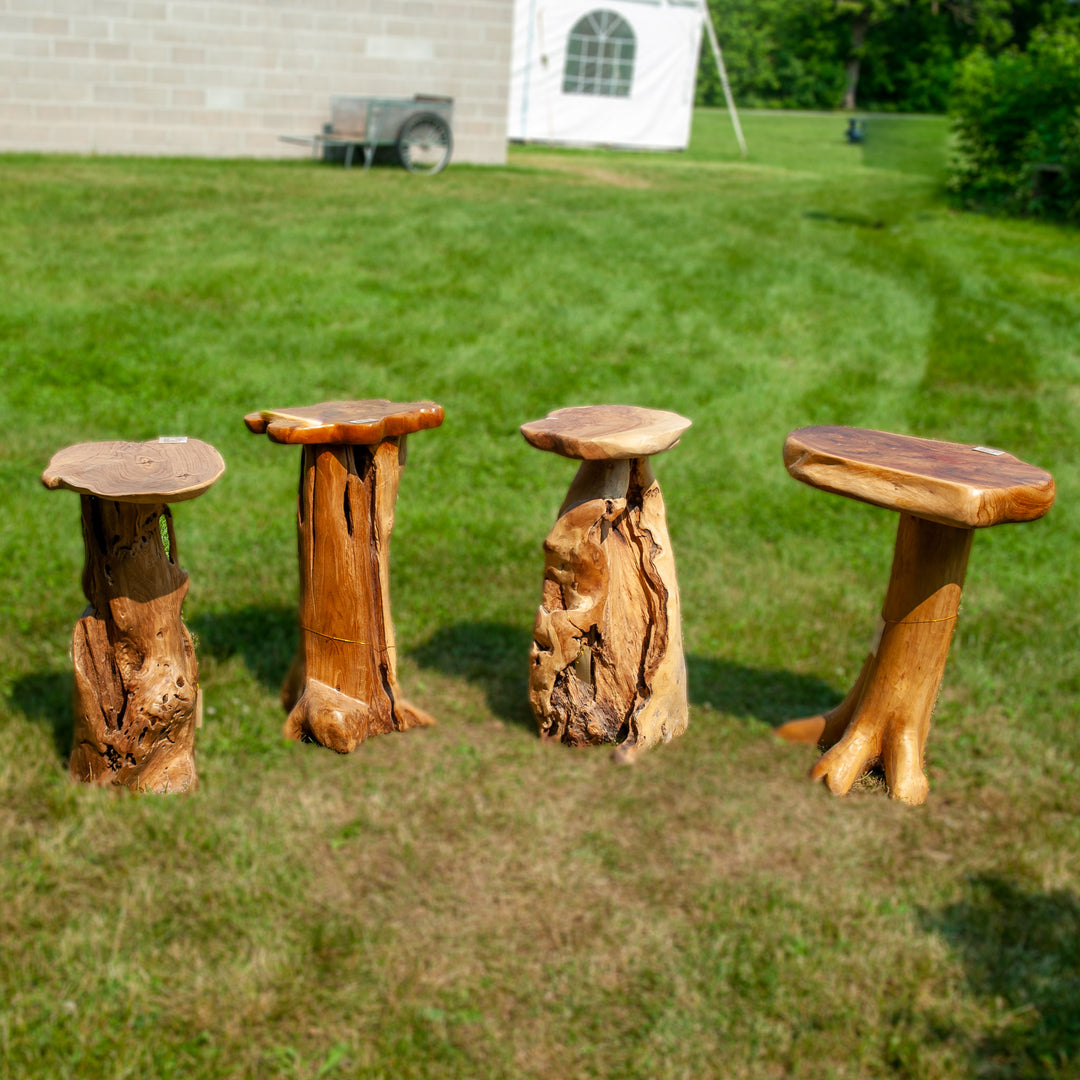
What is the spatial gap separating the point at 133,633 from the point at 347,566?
37 centimetres

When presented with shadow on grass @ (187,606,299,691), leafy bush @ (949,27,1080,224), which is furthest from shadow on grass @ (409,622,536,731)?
leafy bush @ (949,27,1080,224)

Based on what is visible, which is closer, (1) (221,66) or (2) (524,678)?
(2) (524,678)

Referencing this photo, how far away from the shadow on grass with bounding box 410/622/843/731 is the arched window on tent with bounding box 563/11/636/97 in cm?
1645

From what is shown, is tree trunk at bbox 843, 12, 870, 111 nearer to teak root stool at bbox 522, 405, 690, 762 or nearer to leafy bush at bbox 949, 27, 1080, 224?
leafy bush at bbox 949, 27, 1080, 224

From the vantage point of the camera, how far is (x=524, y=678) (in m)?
3.90

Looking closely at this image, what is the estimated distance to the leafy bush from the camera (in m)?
10.9

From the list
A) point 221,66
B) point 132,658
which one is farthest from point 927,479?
point 221,66

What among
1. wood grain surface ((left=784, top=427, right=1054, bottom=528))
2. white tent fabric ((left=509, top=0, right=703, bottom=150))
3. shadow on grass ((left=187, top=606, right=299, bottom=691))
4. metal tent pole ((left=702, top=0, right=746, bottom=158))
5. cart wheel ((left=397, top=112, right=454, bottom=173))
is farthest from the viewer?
white tent fabric ((left=509, top=0, right=703, bottom=150))

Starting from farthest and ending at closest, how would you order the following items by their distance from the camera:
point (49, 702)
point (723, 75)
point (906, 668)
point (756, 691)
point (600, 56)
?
point (600, 56), point (723, 75), point (756, 691), point (49, 702), point (906, 668)

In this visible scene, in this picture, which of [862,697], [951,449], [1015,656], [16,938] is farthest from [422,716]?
[1015,656]

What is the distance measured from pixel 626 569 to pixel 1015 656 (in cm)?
349

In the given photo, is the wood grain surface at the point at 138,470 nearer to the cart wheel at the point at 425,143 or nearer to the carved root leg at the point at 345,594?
the carved root leg at the point at 345,594

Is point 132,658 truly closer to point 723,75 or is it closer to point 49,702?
point 49,702

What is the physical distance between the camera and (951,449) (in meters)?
1.87
